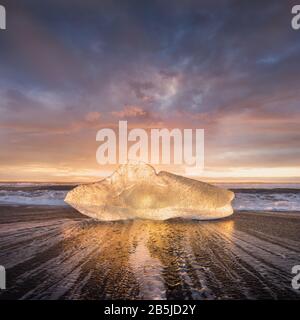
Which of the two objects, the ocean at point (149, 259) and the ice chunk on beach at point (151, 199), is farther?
the ice chunk on beach at point (151, 199)

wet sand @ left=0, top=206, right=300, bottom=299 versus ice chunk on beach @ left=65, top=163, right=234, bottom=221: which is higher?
ice chunk on beach @ left=65, top=163, right=234, bottom=221

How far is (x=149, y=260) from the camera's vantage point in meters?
4.69

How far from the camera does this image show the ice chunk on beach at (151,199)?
8.52 m

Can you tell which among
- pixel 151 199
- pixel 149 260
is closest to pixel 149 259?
pixel 149 260

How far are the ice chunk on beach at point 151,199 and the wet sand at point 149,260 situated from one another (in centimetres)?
57

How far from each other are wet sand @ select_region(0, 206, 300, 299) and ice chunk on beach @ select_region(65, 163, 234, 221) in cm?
57

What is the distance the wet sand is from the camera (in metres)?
3.49

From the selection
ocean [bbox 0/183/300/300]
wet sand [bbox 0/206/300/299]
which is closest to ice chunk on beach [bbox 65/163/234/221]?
ocean [bbox 0/183/300/300]

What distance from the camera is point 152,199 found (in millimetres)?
8594

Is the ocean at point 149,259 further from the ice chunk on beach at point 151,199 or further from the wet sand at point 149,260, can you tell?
the ice chunk on beach at point 151,199

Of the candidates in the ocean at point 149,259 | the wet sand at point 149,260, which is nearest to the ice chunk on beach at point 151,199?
the ocean at point 149,259

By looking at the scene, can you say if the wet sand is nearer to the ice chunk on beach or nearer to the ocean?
the ocean

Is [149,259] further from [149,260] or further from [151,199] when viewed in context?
[151,199]

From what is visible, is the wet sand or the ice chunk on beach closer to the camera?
the wet sand
